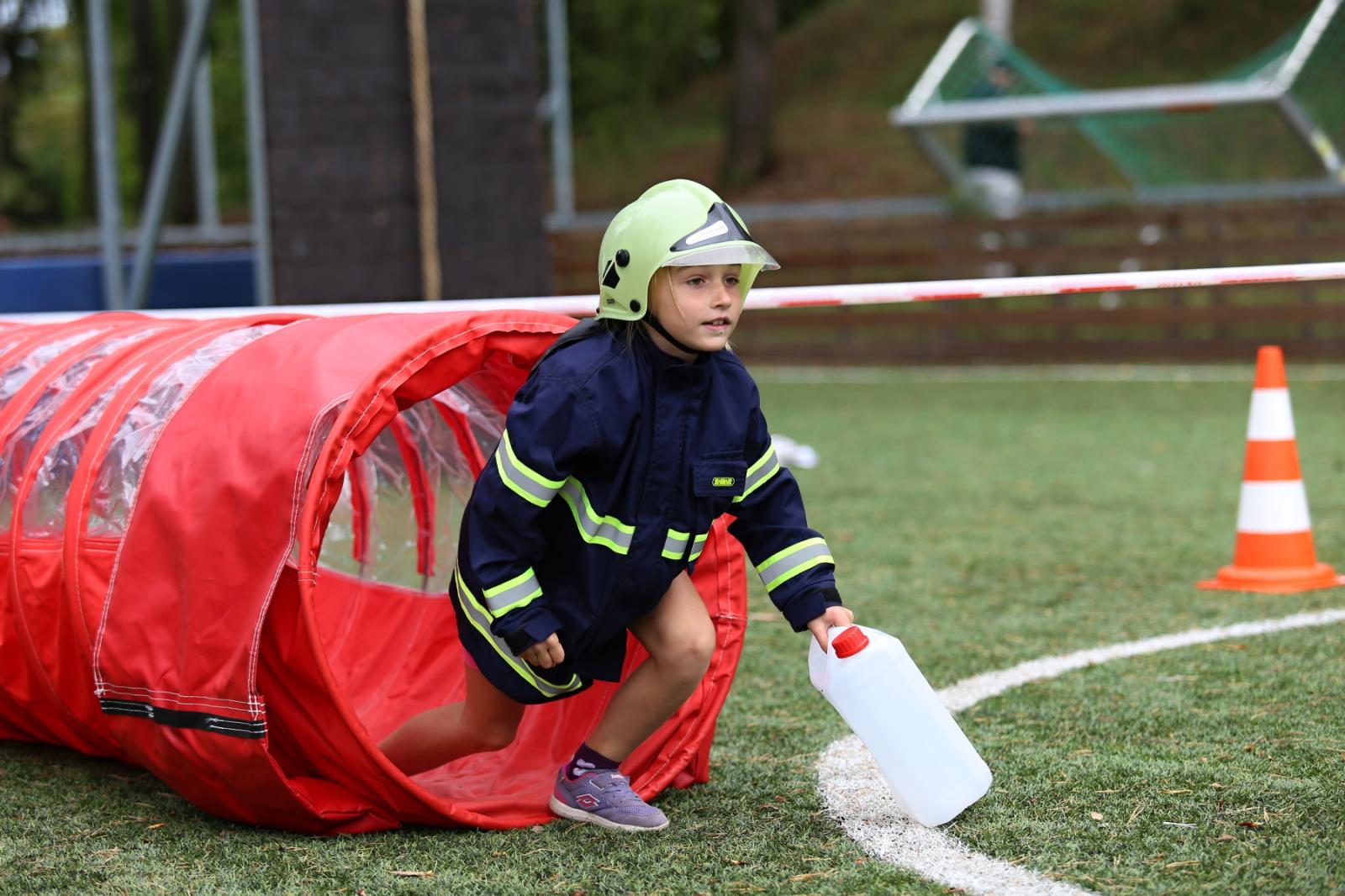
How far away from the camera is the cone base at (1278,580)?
567cm

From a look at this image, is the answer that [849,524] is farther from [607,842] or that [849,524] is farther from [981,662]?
[607,842]

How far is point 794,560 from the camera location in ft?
11.5

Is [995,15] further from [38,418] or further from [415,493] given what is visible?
[38,418]

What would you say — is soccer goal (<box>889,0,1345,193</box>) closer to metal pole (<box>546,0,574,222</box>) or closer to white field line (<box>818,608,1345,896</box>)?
metal pole (<box>546,0,574,222</box>)

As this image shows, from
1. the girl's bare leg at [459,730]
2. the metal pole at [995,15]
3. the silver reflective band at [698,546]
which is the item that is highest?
the metal pole at [995,15]

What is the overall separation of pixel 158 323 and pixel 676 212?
1.82 meters

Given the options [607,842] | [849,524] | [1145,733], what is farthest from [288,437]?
[849,524]

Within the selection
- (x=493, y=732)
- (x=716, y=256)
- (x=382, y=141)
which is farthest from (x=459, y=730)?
(x=382, y=141)

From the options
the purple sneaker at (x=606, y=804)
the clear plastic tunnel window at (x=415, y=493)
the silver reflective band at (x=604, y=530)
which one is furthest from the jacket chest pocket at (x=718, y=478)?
the clear plastic tunnel window at (x=415, y=493)

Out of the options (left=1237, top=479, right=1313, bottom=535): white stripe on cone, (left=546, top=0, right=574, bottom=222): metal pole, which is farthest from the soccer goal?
(left=1237, top=479, right=1313, bottom=535): white stripe on cone

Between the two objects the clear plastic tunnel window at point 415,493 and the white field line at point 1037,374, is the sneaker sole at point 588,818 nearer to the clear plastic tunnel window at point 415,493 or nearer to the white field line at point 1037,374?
the clear plastic tunnel window at point 415,493

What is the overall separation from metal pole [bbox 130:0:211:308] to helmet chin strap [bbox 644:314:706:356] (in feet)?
27.9

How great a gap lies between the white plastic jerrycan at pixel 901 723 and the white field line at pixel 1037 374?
1123cm

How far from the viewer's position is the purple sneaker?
346 cm
